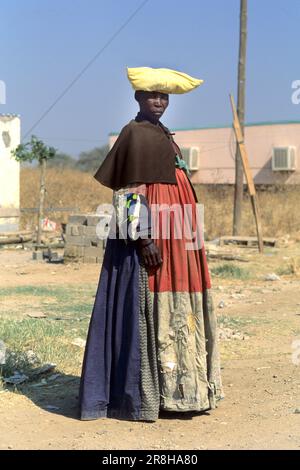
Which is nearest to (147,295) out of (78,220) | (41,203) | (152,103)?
(152,103)

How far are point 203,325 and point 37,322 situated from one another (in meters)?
2.87

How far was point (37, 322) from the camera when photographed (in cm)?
682

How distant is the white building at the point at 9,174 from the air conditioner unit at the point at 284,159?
13015mm

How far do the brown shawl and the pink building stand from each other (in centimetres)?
2462

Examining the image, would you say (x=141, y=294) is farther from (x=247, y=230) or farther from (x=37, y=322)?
(x=247, y=230)

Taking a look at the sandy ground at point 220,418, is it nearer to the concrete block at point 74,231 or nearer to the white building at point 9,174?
the concrete block at point 74,231

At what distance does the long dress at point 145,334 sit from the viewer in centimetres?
410

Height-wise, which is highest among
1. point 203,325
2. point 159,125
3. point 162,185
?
point 159,125

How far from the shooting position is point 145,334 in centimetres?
411

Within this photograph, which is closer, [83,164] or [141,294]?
[141,294]

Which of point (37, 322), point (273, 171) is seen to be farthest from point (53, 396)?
point (273, 171)

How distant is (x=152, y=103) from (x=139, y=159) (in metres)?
0.34

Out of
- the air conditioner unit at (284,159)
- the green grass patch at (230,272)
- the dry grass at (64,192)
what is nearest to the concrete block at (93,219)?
the green grass patch at (230,272)
